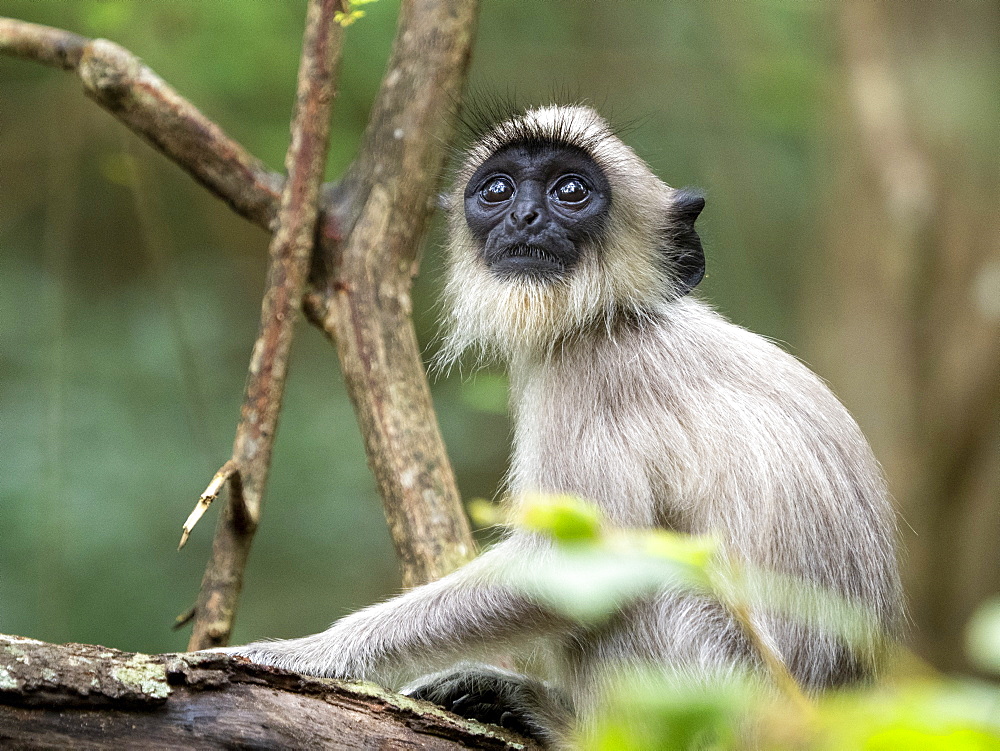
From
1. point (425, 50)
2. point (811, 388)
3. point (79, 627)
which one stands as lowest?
point (79, 627)

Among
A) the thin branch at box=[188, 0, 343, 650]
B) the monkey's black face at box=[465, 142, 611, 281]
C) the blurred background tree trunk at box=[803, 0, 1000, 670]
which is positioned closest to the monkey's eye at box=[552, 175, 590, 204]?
the monkey's black face at box=[465, 142, 611, 281]

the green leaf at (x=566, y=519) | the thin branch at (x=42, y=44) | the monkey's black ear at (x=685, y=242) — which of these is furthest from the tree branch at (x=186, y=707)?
the thin branch at (x=42, y=44)

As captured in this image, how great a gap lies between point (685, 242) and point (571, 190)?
698 millimetres

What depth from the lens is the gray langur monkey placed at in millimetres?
4273

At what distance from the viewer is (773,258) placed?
40.0ft

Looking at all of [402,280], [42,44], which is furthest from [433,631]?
[42,44]

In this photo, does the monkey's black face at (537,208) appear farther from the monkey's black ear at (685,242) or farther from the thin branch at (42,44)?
the thin branch at (42,44)

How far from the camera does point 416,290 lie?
31.2 ft

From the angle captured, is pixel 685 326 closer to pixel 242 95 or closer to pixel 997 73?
pixel 242 95

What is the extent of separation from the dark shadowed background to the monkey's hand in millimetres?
2827

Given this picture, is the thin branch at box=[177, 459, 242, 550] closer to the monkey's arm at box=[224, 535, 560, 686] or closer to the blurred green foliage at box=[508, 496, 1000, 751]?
the monkey's arm at box=[224, 535, 560, 686]

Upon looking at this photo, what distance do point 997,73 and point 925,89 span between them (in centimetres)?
60

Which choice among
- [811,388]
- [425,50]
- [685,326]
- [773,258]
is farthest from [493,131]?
[773,258]

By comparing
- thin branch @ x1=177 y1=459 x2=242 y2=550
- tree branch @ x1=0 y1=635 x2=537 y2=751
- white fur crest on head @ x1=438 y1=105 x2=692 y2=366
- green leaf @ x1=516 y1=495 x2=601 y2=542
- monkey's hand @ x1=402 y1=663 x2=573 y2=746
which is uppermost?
white fur crest on head @ x1=438 y1=105 x2=692 y2=366
